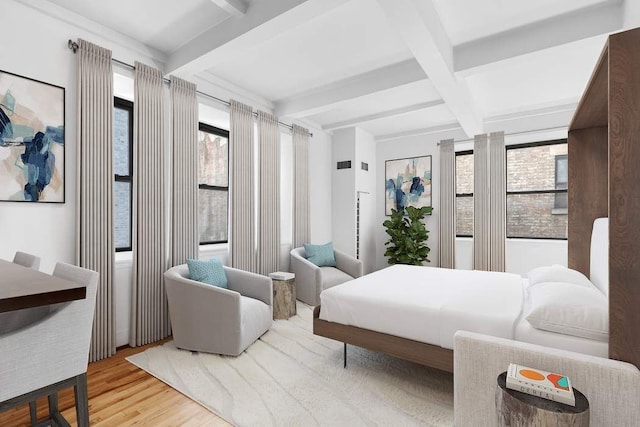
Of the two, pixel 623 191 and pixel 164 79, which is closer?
pixel 623 191

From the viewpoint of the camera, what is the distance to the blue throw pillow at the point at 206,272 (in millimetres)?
3102

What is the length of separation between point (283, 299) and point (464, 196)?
3861 mm

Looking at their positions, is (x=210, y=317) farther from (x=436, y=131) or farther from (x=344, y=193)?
(x=436, y=131)

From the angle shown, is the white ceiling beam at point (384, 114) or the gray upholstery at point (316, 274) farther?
the white ceiling beam at point (384, 114)

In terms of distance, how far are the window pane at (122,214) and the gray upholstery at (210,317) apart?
69 centimetres

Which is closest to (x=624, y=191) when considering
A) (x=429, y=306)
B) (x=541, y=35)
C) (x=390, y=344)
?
(x=429, y=306)

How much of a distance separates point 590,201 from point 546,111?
113 inches

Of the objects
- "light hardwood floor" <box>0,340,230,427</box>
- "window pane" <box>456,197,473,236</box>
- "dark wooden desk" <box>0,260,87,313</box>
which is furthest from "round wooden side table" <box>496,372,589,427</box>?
"window pane" <box>456,197,473,236</box>

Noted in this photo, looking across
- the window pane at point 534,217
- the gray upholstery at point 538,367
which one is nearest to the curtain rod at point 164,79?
the gray upholstery at point 538,367

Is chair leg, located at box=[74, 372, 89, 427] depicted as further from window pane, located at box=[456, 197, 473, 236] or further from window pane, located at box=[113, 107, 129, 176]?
window pane, located at box=[456, 197, 473, 236]

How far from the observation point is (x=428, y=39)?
96.6 inches

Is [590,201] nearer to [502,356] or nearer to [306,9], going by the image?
[502,356]

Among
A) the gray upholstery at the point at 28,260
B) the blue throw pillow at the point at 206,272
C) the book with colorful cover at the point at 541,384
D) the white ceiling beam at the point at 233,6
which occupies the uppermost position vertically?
the white ceiling beam at the point at 233,6

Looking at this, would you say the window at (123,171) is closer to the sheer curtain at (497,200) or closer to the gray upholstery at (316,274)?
the gray upholstery at (316,274)
